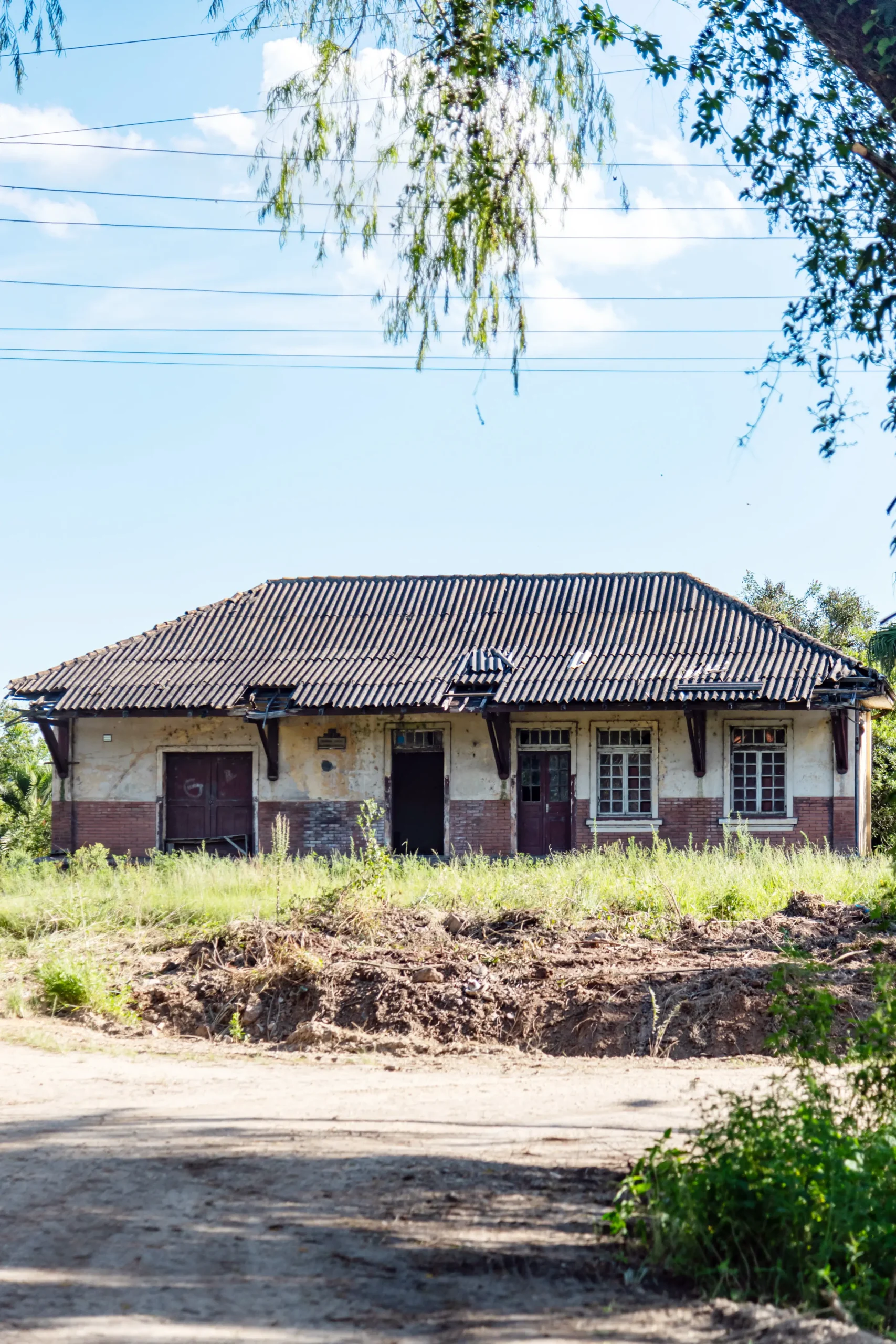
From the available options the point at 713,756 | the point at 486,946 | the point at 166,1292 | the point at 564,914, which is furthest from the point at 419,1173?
the point at 713,756

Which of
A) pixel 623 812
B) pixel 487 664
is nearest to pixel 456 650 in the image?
pixel 487 664

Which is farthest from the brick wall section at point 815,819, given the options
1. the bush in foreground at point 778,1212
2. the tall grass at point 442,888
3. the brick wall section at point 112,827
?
the bush in foreground at point 778,1212

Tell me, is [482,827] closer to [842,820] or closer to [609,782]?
[609,782]

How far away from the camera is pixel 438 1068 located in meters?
7.92

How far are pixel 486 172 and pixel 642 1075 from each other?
5663 millimetres

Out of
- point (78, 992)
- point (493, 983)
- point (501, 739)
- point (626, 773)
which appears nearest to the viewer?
point (493, 983)

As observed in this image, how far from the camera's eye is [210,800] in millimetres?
21031

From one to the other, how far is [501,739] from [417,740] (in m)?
1.63

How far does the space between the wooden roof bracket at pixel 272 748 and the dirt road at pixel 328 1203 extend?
42.3ft

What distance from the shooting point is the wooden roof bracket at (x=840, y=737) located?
19062 millimetres

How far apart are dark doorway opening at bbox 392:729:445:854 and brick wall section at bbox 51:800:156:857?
4314 mm

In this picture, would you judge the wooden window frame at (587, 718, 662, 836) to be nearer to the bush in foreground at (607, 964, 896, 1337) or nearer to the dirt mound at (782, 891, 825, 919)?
the dirt mound at (782, 891, 825, 919)

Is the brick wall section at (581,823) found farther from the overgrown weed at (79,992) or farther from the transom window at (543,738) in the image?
the overgrown weed at (79,992)

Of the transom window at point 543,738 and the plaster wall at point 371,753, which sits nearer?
the plaster wall at point 371,753
